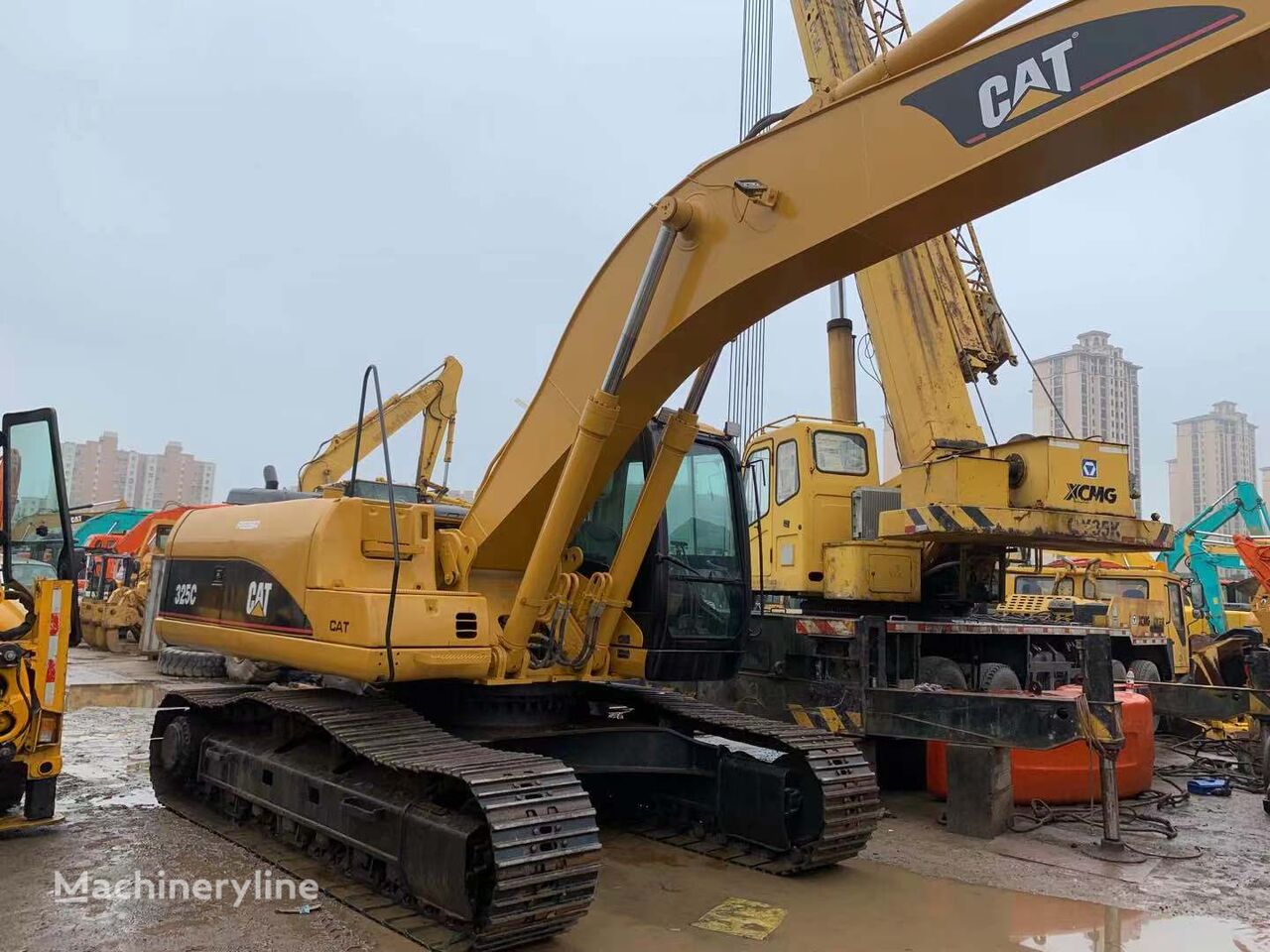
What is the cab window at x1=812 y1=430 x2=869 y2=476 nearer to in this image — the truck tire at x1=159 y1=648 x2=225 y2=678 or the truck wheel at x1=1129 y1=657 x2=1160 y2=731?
the truck wheel at x1=1129 y1=657 x2=1160 y2=731

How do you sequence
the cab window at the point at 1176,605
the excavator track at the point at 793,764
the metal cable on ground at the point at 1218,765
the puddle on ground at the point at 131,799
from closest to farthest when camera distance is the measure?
1. the excavator track at the point at 793,764
2. the puddle on ground at the point at 131,799
3. the metal cable on ground at the point at 1218,765
4. the cab window at the point at 1176,605

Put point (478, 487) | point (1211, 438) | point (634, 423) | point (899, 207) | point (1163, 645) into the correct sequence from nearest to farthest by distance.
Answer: point (899, 207) → point (634, 423) → point (478, 487) → point (1163, 645) → point (1211, 438)

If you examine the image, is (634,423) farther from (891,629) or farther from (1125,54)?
(891,629)

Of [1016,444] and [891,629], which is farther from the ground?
[1016,444]

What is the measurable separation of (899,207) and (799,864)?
3370mm

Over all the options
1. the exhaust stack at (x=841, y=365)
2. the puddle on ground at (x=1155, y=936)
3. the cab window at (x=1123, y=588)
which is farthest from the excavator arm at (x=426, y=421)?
the puddle on ground at (x=1155, y=936)

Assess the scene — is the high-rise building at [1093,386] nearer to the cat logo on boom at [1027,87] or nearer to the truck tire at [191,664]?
the truck tire at [191,664]

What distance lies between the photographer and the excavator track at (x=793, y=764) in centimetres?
507

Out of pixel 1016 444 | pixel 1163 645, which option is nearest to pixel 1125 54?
pixel 1016 444

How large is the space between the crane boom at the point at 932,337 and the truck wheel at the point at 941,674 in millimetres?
1716

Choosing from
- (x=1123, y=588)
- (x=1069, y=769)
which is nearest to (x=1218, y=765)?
(x=1069, y=769)

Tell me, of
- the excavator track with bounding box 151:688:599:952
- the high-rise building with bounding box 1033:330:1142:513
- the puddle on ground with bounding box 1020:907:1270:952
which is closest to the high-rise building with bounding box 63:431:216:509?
the high-rise building with bounding box 1033:330:1142:513

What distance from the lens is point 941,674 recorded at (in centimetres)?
742

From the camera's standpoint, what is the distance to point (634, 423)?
482 cm
